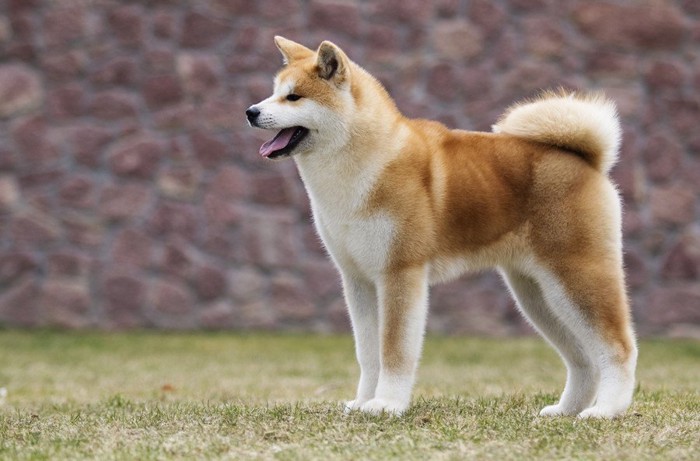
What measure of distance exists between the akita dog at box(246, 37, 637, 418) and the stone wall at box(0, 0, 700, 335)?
13.5 feet

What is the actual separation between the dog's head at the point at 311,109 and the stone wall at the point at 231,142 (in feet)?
13.7

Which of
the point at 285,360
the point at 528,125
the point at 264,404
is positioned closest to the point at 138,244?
the point at 285,360

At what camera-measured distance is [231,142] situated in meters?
8.45

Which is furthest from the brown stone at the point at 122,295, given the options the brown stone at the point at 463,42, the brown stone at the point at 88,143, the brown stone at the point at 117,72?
the brown stone at the point at 463,42

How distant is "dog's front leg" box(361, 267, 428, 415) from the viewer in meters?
4.12

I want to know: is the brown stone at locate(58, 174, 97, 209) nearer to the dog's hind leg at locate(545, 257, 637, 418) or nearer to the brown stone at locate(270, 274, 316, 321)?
the brown stone at locate(270, 274, 316, 321)

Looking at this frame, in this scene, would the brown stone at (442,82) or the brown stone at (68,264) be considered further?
the brown stone at (442,82)

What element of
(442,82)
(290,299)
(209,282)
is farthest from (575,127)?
(209,282)

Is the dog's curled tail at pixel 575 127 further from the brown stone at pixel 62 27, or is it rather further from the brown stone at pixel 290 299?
the brown stone at pixel 62 27

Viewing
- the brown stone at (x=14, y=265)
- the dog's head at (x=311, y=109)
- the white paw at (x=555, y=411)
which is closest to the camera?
the dog's head at (x=311, y=109)

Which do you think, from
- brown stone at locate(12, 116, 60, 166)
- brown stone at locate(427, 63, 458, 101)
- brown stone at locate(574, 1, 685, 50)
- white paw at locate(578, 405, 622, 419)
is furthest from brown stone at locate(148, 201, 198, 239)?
white paw at locate(578, 405, 622, 419)

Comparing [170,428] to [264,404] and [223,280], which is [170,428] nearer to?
[264,404]

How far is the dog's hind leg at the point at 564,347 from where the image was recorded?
173 inches

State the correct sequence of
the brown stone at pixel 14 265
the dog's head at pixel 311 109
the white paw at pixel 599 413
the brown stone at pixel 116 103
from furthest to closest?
1. the brown stone at pixel 116 103
2. the brown stone at pixel 14 265
3. the dog's head at pixel 311 109
4. the white paw at pixel 599 413
